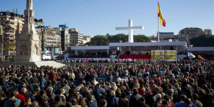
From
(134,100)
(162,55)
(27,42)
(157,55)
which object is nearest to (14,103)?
(134,100)

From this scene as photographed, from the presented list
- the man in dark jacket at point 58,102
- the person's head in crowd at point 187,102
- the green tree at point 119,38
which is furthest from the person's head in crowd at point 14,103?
the green tree at point 119,38

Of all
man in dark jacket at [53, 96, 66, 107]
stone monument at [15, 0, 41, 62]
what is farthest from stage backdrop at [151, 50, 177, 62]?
man in dark jacket at [53, 96, 66, 107]

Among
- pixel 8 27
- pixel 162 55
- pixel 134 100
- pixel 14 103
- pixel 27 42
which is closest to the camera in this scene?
pixel 14 103

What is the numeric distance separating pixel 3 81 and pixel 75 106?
641 cm

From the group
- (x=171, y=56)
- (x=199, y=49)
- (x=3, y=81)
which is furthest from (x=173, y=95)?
(x=199, y=49)

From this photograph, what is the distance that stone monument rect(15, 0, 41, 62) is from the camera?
23.6m

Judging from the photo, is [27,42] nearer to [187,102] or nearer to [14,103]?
[14,103]

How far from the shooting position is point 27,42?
77.6ft

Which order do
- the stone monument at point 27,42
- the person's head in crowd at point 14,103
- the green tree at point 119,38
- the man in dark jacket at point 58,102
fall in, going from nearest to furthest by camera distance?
1. the person's head in crowd at point 14,103
2. the man in dark jacket at point 58,102
3. the stone monument at point 27,42
4. the green tree at point 119,38

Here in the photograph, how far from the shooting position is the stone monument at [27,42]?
2362 centimetres

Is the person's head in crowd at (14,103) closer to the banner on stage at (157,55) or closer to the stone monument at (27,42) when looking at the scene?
the stone monument at (27,42)

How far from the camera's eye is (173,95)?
7.70 m

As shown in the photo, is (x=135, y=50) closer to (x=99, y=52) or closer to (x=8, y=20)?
(x=99, y=52)

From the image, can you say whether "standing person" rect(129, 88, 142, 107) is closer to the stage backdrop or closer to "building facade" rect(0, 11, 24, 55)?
the stage backdrop
